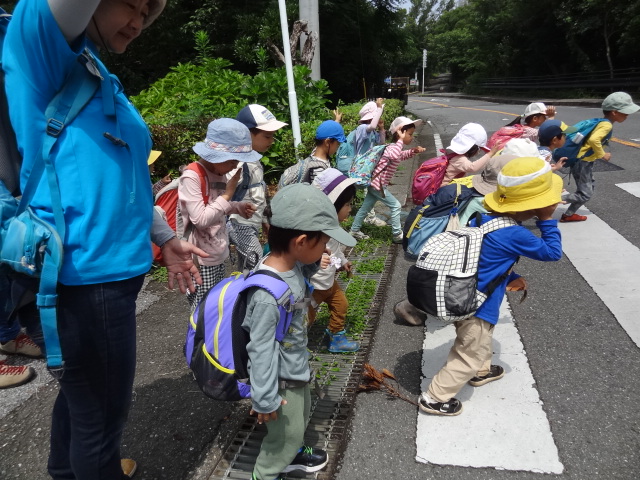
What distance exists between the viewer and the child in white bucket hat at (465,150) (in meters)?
4.65

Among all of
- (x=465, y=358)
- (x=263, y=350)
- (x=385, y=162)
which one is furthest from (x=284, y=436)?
(x=385, y=162)

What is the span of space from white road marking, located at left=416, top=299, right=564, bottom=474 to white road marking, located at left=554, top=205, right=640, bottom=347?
100cm

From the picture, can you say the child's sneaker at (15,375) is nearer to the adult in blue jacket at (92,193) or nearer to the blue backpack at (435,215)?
the adult in blue jacket at (92,193)

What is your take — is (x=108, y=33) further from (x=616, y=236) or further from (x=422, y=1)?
(x=422, y=1)

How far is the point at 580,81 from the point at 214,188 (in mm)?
30762

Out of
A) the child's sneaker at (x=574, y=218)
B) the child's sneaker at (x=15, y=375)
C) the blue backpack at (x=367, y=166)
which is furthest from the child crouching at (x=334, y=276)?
the child's sneaker at (x=574, y=218)

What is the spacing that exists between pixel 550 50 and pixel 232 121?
38183 mm

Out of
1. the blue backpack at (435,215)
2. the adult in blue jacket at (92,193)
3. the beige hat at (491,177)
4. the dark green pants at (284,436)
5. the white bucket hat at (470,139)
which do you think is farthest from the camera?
the white bucket hat at (470,139)

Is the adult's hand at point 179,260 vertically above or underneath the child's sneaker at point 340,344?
above

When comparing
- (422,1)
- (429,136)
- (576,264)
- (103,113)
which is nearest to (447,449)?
(103,113)

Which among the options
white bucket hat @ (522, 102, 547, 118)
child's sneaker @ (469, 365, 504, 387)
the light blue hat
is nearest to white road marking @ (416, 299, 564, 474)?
child's sneaker @ (469, 365, 504, 387)

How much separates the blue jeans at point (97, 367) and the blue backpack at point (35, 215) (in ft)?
0.24

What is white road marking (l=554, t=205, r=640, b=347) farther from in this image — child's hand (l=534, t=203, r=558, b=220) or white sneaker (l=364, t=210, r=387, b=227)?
white sneaker (l=364, t=210, r=387, b=227)

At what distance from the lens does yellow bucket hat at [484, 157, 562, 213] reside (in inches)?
101
